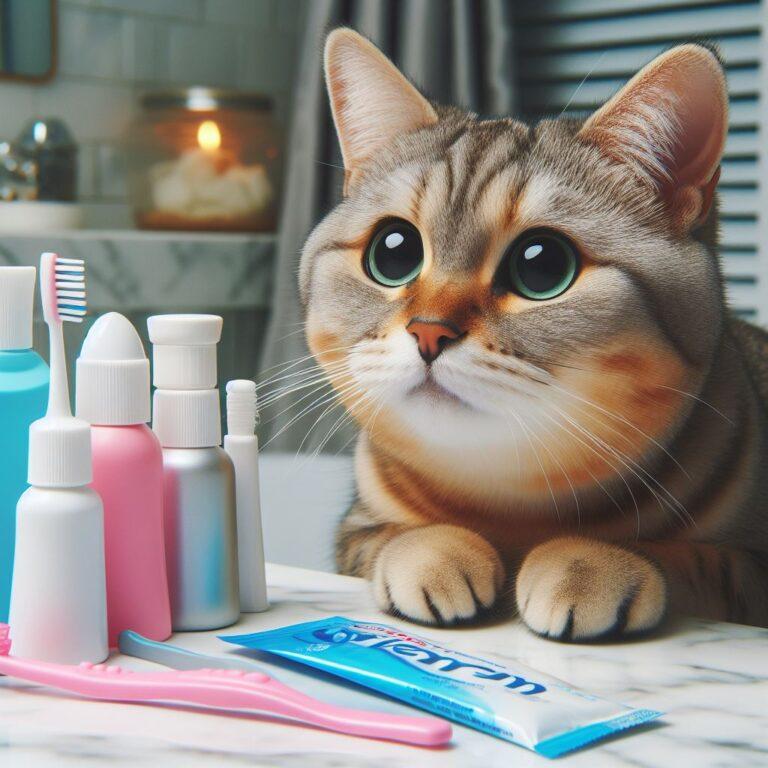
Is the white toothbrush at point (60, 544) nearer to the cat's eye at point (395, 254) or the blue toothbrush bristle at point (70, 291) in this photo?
the blue toothbrush bristle at point (70, 291)

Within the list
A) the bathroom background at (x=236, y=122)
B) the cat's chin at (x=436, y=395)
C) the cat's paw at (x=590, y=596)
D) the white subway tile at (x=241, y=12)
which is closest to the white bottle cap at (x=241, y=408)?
the cat's chin at (x=436, y=395)

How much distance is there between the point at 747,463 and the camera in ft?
2.97

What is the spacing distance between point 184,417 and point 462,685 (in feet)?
0.81

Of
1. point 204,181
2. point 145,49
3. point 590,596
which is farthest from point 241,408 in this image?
point 145,49

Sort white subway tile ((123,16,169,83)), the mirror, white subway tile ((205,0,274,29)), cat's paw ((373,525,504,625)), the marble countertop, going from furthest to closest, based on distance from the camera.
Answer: white subway tile ((205,0,274,29)) < white subway tile ((123,16,169,83)) < the mirror < cat's paw ((373,525,504,625)) < the marble countertop

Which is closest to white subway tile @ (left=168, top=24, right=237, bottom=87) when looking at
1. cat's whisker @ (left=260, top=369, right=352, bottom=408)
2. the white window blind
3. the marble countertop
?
the white window blind

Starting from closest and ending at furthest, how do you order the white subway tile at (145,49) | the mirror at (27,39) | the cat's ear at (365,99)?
the cat's ear at (365,99) → the mirror at (27,39) → the white subway tile at (145,49)

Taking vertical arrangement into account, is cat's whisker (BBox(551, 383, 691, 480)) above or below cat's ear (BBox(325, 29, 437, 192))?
below

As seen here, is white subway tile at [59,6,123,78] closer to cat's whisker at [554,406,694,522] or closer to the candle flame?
the candle flame

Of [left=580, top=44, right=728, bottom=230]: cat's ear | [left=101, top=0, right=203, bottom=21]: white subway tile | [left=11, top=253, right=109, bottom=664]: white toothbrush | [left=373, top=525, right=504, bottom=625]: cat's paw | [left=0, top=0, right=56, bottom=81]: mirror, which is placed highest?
[left=101, top=0, right=203, bottom=21]: white subway tile

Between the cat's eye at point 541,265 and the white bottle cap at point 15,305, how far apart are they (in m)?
0.32

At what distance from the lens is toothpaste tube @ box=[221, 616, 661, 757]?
21.7 inches

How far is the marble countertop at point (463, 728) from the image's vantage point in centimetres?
53

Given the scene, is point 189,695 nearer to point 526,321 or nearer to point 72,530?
point 72,530
